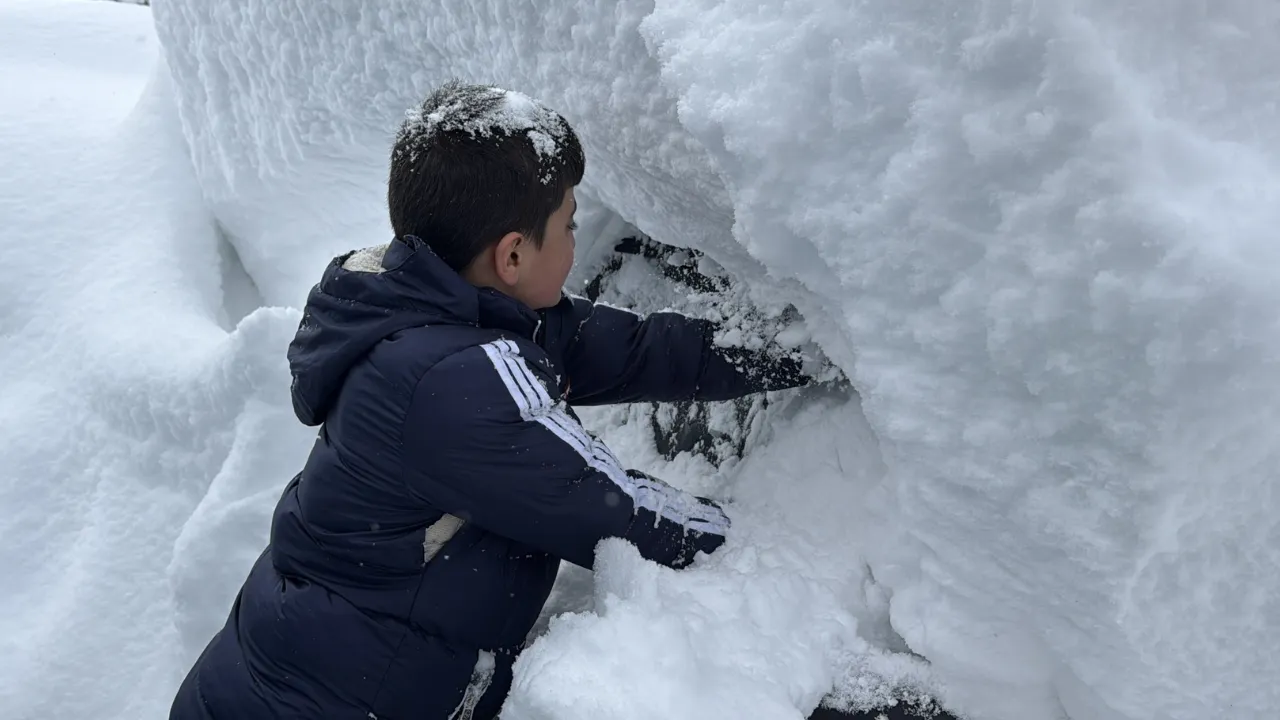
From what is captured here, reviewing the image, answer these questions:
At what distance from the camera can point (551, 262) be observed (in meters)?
1.47

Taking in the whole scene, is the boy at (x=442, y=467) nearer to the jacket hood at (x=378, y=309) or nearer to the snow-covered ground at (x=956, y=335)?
the jacket hood at (x=378, y=309)

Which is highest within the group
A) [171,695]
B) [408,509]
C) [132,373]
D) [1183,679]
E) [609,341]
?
[1183,679]

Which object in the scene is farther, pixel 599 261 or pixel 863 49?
pixel 599 261

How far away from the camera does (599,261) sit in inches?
80.4

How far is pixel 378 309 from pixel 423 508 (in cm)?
31

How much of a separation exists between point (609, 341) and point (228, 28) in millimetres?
1698

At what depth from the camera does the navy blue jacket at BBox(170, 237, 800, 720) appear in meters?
1.33

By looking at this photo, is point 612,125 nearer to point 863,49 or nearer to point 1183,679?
point 863,49

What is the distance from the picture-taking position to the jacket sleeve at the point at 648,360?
163 cm

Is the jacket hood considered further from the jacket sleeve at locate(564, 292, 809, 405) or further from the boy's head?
the jacket sleeve at locate(564, 292, 809, 405)

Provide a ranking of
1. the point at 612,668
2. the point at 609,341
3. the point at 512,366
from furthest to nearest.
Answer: the point at 609,341, the point at 512,366, the point at 612,668

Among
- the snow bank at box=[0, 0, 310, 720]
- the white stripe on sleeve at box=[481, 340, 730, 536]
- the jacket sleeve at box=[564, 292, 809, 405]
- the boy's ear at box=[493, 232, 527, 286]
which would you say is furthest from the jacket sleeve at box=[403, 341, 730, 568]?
the snow bank at box=[0, 0, 310, 720]


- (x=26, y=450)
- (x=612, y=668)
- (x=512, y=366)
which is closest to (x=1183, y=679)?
(x=612, y=668)

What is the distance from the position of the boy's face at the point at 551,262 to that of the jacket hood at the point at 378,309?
39 mm
